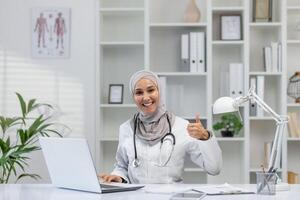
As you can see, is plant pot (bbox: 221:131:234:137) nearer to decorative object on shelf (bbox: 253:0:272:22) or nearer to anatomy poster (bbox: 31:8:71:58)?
decorative object on shelf (bbox: 253:0:272:22)

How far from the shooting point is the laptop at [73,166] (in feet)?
8.21

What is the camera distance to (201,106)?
501cm

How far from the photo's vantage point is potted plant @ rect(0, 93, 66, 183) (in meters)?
4.41

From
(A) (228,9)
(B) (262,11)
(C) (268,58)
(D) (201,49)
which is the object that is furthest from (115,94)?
(B) (262,11)

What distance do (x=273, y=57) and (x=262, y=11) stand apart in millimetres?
400

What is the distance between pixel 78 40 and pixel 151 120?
1810 mm

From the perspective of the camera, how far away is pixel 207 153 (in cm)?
309

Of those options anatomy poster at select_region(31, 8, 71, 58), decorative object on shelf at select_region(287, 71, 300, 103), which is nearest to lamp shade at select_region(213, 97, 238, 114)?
decorative object on shelf at select_region(287, 71, 300, 103)

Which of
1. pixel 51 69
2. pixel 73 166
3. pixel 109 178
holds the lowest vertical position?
pixel 109 178

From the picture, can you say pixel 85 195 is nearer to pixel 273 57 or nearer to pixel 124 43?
pixel 124 43

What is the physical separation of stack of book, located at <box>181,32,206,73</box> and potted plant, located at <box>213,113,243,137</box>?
439 mm

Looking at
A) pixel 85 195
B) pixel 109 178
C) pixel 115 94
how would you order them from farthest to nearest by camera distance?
pixel 115 94
pixel 109 178
pixel 85 195

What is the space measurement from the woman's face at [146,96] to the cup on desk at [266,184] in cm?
100

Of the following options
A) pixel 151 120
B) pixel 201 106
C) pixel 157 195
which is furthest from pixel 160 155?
pixel 201 106
